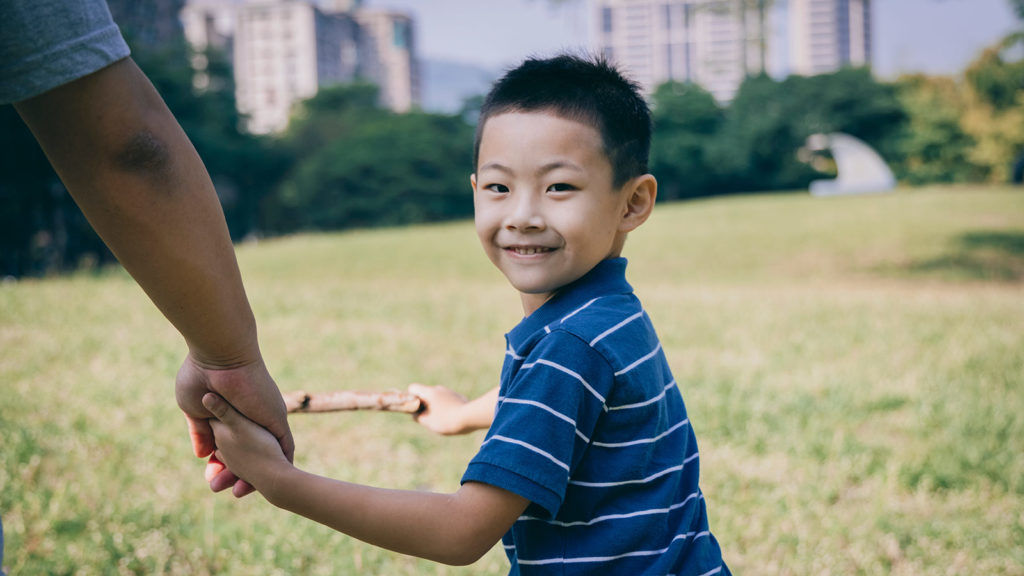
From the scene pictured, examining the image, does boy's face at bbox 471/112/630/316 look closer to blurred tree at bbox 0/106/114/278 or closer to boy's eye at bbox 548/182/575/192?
boy's eye at bbox 548/182/575/192

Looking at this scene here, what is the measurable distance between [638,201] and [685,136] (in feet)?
110

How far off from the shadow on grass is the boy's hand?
35.0 ft

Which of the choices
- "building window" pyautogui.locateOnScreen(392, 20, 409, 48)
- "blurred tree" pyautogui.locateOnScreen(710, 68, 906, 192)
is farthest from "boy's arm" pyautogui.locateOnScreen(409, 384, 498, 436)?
"building window" pyautogui.locateOnScreen(392, 20, 409, 48)

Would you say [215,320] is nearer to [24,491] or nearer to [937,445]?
[24,491]

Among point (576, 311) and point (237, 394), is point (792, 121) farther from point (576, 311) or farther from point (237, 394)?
point (237, 394)

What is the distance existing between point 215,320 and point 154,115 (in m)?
0.27

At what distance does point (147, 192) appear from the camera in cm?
101

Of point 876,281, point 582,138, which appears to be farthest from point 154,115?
point 876,281

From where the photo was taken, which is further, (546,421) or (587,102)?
(587,102)

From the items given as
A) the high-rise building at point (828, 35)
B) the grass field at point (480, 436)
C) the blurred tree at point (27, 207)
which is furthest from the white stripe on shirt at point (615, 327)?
the high-rise building at point (828, 35)

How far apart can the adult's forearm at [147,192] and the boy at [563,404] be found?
6.6 inches

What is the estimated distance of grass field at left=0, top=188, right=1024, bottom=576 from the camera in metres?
2.73

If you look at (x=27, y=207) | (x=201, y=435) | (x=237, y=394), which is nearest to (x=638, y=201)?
(x=237, y=394)

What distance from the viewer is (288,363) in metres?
5.36
